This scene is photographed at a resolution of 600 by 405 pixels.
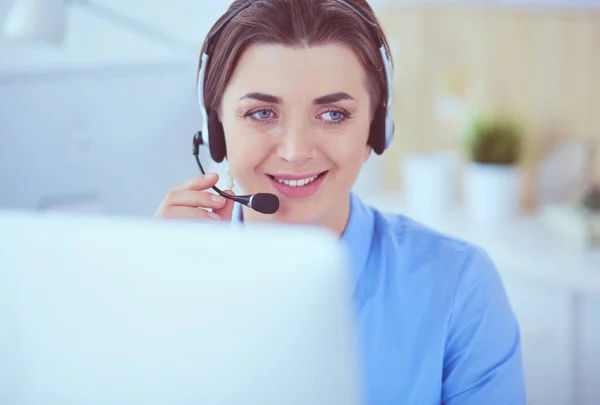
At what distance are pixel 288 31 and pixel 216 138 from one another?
142 millimetres

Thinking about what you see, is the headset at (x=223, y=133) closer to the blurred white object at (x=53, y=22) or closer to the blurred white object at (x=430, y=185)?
the blurred white object at (x=53, y=22)

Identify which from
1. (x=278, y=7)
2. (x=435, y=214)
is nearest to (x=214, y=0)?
(x=278, y=7)

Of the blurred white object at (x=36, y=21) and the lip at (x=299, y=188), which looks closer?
the lip at (x=299, y=188)

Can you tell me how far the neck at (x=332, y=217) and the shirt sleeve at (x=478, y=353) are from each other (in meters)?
0.15

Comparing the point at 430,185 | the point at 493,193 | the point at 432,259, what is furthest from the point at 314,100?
the point at 493,193

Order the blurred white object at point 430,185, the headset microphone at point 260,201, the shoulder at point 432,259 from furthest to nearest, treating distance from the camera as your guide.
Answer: the blurred white object at point 430,185 → the shoulder at point 432,259 → the headset microphone at point 260,201

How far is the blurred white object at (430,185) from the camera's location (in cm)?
166

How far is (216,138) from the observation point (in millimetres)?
794

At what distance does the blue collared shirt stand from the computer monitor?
40cm

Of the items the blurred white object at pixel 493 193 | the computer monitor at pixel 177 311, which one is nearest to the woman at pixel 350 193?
the computer monitor at pixel 177 311

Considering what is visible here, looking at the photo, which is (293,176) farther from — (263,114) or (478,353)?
(478,353)

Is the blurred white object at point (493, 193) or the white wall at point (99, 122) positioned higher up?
the white wall at point (99, 122)

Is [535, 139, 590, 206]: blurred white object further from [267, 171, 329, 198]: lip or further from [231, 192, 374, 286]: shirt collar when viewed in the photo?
[267, 171, 329, 198]: lip

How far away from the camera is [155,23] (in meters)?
0.92
